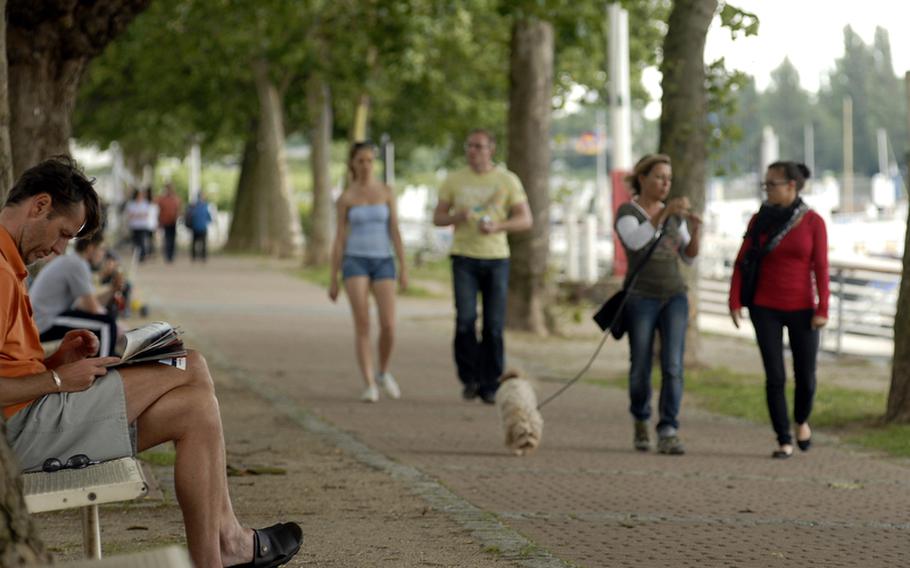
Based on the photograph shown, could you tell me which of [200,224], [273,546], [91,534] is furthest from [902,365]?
[200,224]

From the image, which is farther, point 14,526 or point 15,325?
point 15,325

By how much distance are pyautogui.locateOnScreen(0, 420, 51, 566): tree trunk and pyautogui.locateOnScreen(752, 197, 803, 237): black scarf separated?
6.52 m

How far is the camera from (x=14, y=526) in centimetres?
365

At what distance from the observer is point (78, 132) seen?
50250 mm

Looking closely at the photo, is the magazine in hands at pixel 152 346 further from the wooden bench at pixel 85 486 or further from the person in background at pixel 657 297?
the person in background at pixel 657 297

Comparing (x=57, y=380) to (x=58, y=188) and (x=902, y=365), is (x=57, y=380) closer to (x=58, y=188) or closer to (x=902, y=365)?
(x=58, y=188)

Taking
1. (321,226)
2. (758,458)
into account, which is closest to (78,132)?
(321,226)

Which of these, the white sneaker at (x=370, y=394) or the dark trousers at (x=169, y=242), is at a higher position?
the dark trousers at (x=169, y=242)

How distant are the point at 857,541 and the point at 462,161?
146 feet

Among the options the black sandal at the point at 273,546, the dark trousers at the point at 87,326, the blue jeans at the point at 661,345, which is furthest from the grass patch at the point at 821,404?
the black sandal at the point at 273,546

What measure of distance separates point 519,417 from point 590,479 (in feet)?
2.45

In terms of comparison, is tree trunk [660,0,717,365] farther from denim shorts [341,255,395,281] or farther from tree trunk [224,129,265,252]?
tree trunk [224,129,265,252]

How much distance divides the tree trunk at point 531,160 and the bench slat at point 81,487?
13.9 m

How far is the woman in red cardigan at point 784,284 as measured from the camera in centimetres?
962
